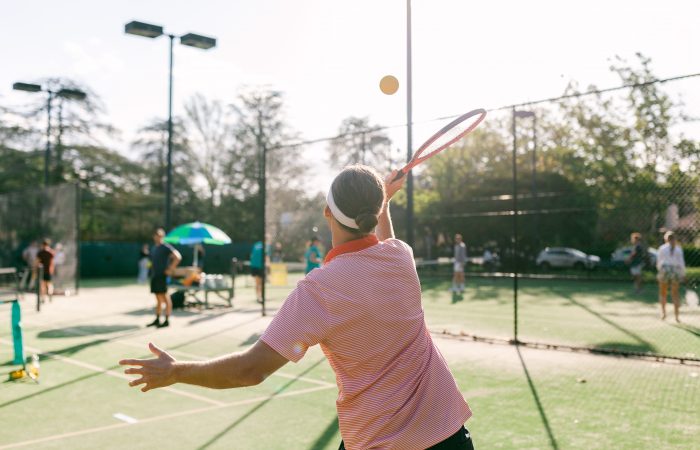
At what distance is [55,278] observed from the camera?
67.7ft

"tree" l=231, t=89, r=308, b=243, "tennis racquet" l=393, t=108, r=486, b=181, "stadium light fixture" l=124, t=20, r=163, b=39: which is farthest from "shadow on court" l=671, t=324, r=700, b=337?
"tree" l=231, t=89, r=308, b=243

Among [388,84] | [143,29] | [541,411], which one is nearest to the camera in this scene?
[541,411]

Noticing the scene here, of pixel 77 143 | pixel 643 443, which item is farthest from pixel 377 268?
pixel 77 143

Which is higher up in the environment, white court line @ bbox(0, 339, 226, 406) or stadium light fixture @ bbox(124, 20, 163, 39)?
stadium light fixture @ bbox(124, 20, 163, 39)

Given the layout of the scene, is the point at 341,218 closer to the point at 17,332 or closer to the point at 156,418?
the point at 156,418

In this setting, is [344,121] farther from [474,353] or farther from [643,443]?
[643,443]

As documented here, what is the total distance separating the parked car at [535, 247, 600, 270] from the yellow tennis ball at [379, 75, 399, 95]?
20923 millimetres

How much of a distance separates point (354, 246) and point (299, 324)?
354 millimetres

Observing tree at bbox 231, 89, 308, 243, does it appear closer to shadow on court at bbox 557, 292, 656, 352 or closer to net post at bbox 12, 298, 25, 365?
shadow on court at bbox 557, 292, 656, 352

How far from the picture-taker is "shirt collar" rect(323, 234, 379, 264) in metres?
2.24

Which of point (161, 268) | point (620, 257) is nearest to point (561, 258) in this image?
point (620, 257)

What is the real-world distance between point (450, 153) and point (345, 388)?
35.1 meters

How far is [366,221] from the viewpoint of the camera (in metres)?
2.22

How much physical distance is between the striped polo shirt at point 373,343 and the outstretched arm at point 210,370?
0.10 metres
